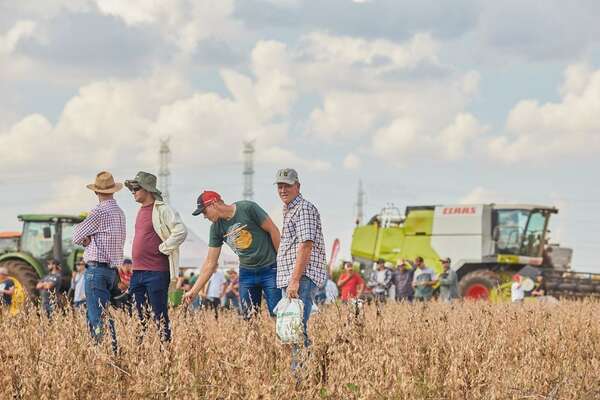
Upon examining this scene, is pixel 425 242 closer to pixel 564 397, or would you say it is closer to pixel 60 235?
pixel 60 235

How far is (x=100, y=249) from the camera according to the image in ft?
28.0

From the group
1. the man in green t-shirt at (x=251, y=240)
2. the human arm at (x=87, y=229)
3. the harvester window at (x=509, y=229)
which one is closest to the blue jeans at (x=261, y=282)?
the man in green t-shirt at (x=251, y=240)

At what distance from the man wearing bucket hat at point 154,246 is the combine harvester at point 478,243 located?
17.5 metres

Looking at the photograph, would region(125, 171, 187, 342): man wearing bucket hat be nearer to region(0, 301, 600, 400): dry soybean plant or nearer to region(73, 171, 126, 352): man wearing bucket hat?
region(73, 171, 126, 352): man wearing bucket hat

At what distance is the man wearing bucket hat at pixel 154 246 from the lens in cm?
834

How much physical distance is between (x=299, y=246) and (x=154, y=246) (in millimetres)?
1429

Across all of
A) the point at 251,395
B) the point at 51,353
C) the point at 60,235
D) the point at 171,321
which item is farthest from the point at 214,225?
the point at 60,235

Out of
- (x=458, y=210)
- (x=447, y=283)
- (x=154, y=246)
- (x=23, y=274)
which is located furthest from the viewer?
(x=458, y=210)

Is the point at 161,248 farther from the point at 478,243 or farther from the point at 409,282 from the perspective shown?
the point at 478,243

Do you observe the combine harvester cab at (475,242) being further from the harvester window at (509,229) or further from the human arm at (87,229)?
the human arm at (87,229)

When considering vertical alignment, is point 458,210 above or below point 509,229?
above

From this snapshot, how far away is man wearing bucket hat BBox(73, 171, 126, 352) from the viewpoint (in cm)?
847

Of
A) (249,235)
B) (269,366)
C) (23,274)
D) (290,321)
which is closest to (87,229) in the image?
(249,235)

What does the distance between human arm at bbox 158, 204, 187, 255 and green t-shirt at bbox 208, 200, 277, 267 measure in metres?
0.37
